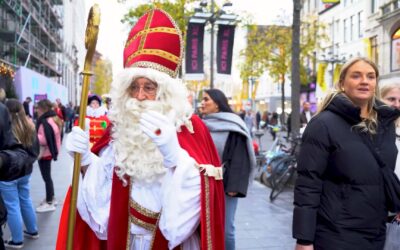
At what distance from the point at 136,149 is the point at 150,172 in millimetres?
161

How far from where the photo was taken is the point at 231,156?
15.0 ft

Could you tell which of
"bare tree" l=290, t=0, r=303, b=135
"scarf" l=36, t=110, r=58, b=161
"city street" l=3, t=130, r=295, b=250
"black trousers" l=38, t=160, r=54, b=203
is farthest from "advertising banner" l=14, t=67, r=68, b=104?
"bare tree" l=290, t=0, r=303, b=135

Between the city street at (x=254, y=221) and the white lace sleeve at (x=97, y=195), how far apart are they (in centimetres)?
138

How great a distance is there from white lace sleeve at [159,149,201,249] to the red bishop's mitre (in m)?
0.53

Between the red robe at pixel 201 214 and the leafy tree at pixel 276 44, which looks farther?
the leafy tree at pixel 276 44

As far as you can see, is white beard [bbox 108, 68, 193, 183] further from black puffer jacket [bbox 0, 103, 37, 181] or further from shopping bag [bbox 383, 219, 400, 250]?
shopping bag [bbox 383, 219, 400, 250]

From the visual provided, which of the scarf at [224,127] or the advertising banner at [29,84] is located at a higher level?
the advertising banner at [29,84]

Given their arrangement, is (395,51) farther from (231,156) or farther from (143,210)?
(143,210)

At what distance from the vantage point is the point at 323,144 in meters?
2.58

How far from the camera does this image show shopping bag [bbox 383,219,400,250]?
285 cm

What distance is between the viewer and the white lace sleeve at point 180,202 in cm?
229

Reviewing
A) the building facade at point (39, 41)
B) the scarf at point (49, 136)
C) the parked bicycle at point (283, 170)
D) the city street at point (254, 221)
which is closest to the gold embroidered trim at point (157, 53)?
the city street at point (254, 221)

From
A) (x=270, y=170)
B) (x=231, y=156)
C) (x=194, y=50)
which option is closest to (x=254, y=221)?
(x=231, y=156)

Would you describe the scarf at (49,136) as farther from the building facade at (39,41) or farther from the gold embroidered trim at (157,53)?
the building facade at (39,41)
